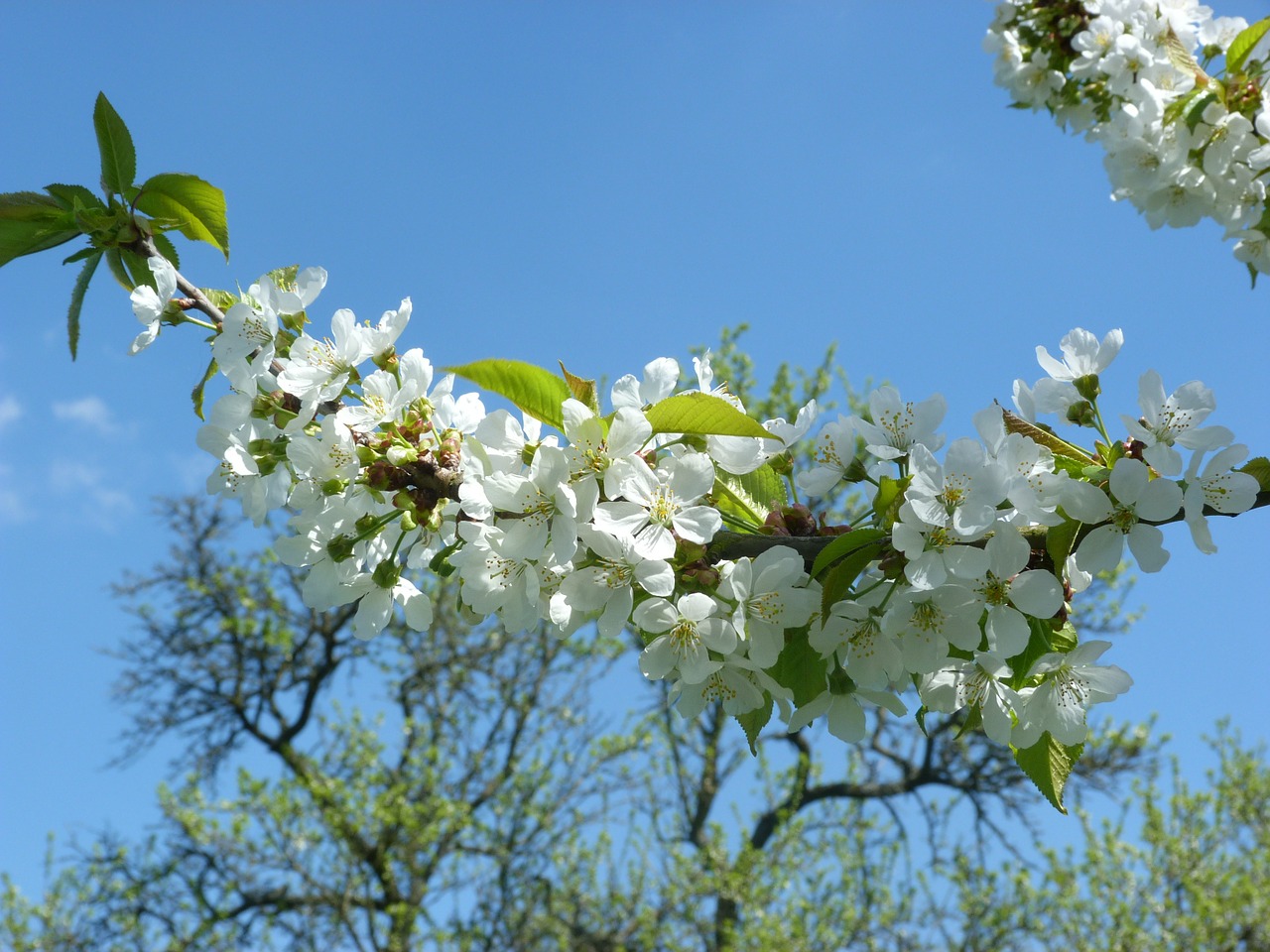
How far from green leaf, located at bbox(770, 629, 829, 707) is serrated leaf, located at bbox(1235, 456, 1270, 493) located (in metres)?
0.48

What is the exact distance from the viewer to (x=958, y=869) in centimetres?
792

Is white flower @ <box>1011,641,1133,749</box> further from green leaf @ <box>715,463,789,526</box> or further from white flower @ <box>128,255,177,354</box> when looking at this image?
white flower @ <box>128,255,177,354</box>

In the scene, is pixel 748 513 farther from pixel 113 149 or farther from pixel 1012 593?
pixel 113 149

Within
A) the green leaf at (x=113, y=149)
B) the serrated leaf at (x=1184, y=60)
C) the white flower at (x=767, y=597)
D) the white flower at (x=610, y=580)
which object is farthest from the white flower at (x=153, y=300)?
the serrated leaf at (x=1184, y=60)

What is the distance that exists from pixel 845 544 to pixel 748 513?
0.19m

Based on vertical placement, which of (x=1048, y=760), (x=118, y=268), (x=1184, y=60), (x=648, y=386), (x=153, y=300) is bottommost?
(x=1048, y=760)

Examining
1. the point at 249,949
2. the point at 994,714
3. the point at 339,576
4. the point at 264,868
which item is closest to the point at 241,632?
the point at 264,868

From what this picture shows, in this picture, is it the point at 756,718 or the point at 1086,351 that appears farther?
the point at 1086,351

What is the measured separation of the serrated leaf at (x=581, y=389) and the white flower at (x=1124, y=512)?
49cm

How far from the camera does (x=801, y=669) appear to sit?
3.56ft

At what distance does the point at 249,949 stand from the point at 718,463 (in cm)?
808

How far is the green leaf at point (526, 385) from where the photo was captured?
3.25 ft

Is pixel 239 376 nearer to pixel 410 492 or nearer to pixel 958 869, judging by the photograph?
pixel 410 492

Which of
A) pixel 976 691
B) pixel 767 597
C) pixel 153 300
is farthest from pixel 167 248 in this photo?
pixel 976 691
